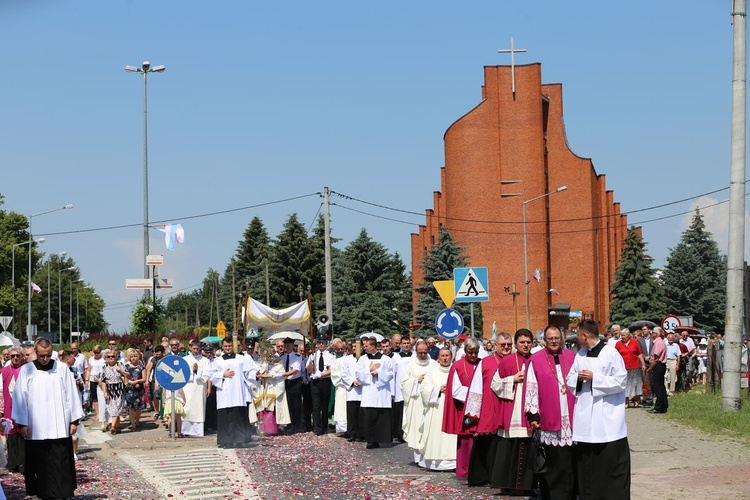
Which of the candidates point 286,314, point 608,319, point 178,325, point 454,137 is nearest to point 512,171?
point 454,137

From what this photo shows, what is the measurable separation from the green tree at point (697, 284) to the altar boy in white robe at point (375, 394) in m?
63.8

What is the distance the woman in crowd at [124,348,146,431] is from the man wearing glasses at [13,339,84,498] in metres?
9.21

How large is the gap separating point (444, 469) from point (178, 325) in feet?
395

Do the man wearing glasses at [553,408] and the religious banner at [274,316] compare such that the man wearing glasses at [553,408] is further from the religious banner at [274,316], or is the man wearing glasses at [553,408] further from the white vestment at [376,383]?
the religious banner at [274,316]

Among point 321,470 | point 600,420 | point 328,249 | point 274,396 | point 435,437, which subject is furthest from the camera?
point 328,249

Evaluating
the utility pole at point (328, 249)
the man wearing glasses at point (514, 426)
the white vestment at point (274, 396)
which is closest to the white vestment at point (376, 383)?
the white vestment at point (274, 396)

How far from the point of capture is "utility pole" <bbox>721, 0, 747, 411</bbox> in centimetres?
2030

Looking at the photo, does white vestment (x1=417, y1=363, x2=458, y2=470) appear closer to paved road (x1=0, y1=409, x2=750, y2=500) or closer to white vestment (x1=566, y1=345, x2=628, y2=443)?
paved road (x1=0, y1=409, x2=750, y2=500)

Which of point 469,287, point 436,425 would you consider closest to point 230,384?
point 469,287

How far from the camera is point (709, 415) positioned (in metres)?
20.2

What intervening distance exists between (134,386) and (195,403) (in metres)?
1.70

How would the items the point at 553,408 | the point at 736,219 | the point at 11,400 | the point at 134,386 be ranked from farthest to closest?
the point at 134,386
the point at 736,219
the point at 11,400
the point at 553,408

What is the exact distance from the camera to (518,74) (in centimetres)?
7400

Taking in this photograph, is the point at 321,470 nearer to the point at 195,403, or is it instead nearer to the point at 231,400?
the point at 231,400
